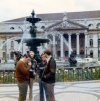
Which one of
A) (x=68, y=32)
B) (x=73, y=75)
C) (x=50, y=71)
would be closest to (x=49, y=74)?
(x=50, y=71)

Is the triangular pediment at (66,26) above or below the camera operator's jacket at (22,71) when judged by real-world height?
below

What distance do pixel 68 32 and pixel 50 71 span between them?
95.3 metres

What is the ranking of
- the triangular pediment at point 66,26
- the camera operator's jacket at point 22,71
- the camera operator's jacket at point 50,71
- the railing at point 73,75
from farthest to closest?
the triangular pediment at point 66,26 → the railing at point 73,75 → the camera operator's jacket at point 22,71 → the camera operator's jacket at point 50,71

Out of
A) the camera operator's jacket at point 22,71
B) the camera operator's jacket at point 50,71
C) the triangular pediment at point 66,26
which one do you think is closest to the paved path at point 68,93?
the camera operator's jacket at point 22,71

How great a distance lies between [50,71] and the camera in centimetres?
1139

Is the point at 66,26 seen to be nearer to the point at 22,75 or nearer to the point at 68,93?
the point at 68,93

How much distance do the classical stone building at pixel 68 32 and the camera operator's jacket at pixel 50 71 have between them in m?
91.0

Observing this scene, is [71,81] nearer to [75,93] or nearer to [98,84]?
[98,84]

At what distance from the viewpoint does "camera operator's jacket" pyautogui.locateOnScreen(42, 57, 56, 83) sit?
11.4 metres

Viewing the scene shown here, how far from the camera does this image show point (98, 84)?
1916 cm

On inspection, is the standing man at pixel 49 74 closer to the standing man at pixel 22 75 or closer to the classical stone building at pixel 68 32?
the standing man at pixel 22 75

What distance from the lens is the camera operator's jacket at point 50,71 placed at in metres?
A: 11.4

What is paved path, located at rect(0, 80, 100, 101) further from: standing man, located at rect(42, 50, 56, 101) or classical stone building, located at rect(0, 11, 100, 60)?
classical stone building, located at rect(0, 11, 100, 60)

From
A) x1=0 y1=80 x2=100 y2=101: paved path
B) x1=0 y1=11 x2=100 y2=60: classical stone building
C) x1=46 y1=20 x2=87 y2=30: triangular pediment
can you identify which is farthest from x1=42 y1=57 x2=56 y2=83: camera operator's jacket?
x1=46 y1=20 x2=87 y2=30: triangular pediment
